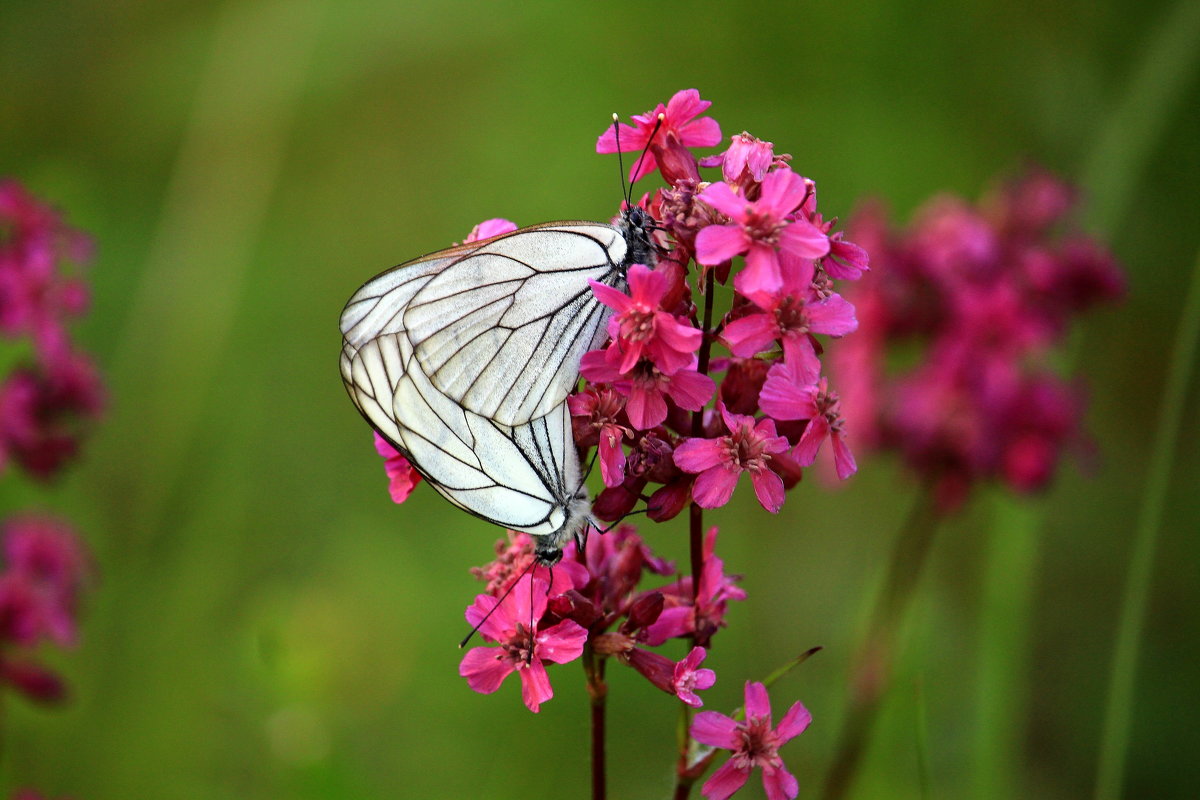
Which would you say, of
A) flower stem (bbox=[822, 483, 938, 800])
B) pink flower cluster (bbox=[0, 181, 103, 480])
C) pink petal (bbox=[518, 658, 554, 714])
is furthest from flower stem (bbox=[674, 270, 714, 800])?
pink flower cluster (bbox=[0, 181, 103, 480])

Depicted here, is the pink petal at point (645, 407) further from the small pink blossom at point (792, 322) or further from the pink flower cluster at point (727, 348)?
the small pink blossom at point (792, 322)

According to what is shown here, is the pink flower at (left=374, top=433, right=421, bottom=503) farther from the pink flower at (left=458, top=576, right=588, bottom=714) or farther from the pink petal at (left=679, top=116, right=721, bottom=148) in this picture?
the pink petal at (left=679, top=116, right=721, bottom=148)

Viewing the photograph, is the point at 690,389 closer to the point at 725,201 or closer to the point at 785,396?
the point at 785,396

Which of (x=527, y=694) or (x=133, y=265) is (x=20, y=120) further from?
(x=527, y=694)

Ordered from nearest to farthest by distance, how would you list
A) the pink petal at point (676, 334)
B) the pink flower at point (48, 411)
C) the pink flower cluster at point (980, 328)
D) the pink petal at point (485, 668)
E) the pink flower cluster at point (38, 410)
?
the pink petal at point (676, 334), the pink petal at point (485, 668), the pink flower cluster at point (38, 410), the pink flower at point (48, 411), the pink flower cluster at point (980, 328)

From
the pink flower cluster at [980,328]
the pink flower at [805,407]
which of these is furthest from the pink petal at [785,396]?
the pink flower cluster at [980,328]

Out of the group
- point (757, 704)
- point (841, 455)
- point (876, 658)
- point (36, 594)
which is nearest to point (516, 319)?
point (841, 455)
